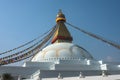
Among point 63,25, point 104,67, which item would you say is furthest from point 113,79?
point 63,25

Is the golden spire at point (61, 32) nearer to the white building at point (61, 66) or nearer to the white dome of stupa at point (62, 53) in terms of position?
the white building at point (61, 66)

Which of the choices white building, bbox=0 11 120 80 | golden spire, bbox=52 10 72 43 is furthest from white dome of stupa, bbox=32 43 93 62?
golden spire, bbox=52 10 72 43

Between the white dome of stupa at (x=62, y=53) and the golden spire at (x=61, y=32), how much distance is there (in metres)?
3.80

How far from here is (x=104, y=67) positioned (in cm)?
3544

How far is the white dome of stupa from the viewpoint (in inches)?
1484

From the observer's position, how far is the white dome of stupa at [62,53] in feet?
124

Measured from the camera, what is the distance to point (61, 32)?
Answer: 44656 millimetres

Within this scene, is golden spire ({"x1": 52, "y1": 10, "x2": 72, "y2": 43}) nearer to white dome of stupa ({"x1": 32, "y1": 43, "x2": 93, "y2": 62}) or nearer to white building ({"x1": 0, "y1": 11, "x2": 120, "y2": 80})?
white building ({"x1": 0, "y1": 11, "x2": 120, "y2": 80})

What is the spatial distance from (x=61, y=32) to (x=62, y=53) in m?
7.59

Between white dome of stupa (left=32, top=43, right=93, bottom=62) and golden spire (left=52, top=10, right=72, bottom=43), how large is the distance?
3.80 metres

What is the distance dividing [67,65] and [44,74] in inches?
170

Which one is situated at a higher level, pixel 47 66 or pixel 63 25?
pixel 63 25

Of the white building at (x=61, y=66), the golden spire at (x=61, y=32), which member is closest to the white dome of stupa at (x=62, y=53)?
the white building at (x=61, y=66)

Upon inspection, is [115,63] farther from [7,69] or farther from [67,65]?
[7,69]
